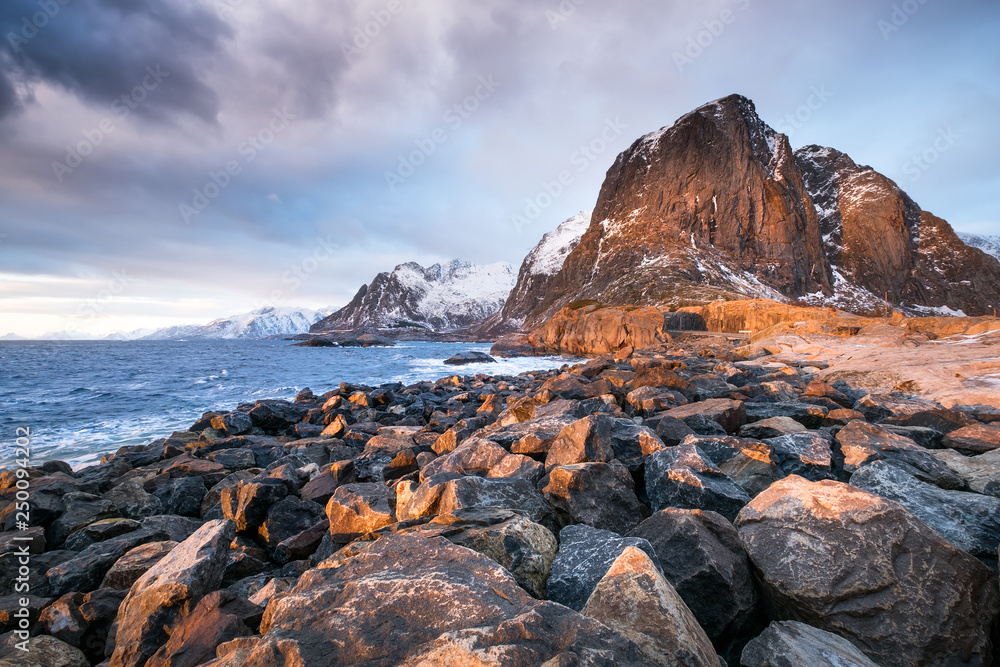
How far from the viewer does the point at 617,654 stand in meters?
1.66

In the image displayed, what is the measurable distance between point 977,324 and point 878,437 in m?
25.7

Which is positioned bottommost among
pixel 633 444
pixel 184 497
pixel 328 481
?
pixel 184 497

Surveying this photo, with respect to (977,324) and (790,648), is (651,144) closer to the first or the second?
(977,324)

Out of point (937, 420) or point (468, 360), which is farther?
point (468, 360)

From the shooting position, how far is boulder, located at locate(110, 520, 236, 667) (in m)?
2.84

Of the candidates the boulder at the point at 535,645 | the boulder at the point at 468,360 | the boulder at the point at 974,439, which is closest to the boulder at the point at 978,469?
the boulder at the point at 974,439

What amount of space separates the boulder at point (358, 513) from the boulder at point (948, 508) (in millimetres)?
4217

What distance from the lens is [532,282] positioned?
155 m

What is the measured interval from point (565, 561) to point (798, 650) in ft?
4.19

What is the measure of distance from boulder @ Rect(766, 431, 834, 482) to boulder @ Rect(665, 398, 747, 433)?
1.30 meters

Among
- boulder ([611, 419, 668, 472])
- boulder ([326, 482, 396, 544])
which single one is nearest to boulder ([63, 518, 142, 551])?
boulder ([326, 482, 396, 544])

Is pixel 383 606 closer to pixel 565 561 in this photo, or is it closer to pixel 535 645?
pixel 535 645

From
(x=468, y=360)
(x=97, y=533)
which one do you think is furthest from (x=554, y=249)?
(x=97, y=533)

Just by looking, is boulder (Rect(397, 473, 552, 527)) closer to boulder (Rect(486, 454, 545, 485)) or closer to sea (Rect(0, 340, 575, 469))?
boulder (Rect(486, 454, 545, 485))
